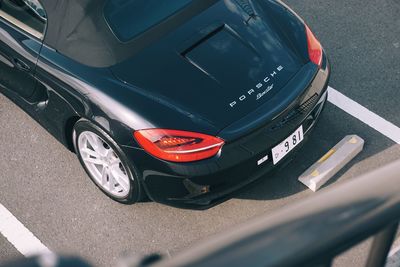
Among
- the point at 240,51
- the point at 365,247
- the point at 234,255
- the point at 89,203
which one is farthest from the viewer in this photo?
the point at 89,203

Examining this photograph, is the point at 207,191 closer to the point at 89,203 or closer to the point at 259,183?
the point at 259,183

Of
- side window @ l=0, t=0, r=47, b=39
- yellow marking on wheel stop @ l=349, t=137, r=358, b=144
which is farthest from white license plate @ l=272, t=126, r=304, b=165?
side window @ l=0, t=0, r=47, b=39

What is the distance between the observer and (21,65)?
197 inches

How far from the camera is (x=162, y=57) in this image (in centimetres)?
462

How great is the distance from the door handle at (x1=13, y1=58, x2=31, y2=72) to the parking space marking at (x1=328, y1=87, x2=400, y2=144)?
2.35m

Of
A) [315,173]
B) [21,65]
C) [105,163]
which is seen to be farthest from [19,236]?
[315,173]

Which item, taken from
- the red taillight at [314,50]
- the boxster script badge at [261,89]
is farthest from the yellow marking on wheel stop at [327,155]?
the boxster script badge at [261,89]

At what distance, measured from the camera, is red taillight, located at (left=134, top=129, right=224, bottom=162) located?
4.26 m

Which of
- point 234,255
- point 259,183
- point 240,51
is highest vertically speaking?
point 234,255

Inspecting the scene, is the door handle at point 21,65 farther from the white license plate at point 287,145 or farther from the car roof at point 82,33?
the white license plate at point 287,145

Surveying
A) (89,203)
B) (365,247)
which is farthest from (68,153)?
(365,247)

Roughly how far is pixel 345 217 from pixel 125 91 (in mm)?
2930

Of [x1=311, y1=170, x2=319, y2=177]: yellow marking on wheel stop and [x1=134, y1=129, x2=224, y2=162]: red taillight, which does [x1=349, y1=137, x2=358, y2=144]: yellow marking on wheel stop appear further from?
[x1=134, y1=129, x2=224, y2=162]: red taillight

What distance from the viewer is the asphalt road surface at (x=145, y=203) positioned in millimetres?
4777
